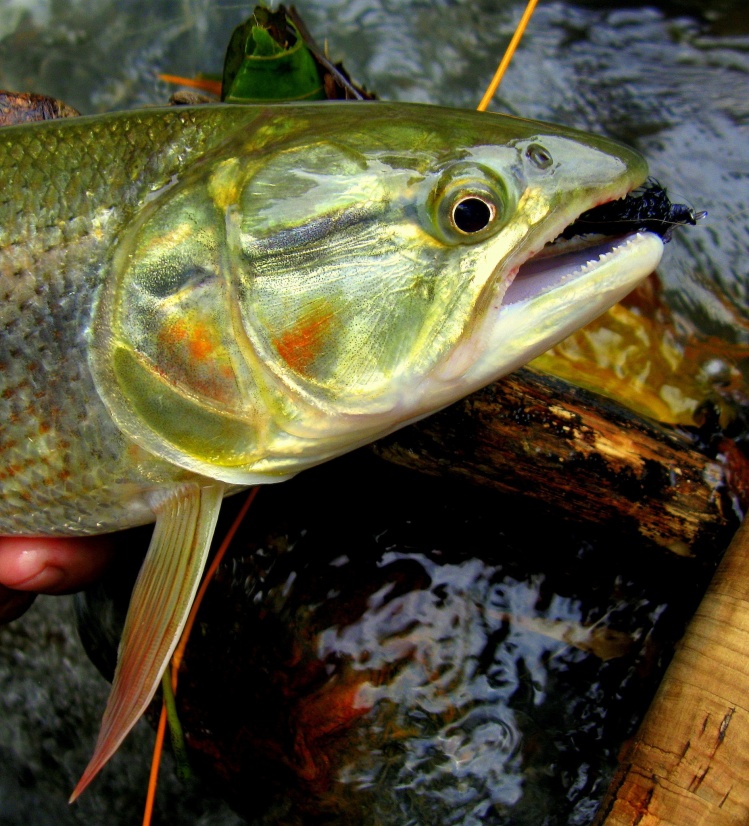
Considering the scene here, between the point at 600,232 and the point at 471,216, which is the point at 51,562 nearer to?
the point at 471,216

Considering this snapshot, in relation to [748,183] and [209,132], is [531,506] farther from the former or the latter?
[748,183]

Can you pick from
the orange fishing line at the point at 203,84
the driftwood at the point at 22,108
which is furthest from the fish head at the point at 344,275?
the orange fishing line at the point at 203,84

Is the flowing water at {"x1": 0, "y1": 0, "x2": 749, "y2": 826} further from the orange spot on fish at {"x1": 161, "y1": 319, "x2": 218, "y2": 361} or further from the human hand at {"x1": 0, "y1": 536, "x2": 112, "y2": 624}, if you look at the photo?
the orange spot on fish at {"x1": 161, "y1": 319, "x2": 218, "y2": 361}

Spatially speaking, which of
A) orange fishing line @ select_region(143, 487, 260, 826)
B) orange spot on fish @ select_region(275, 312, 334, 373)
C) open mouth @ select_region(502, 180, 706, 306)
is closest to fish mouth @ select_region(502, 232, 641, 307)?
open mouth @ select_region(502, 180, 706, 306)

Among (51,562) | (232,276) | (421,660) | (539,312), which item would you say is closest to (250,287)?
(232,276)

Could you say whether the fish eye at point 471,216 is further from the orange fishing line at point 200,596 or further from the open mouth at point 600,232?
the orange fishing line at point 200,596

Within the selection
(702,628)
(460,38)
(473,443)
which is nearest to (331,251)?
(473,443)

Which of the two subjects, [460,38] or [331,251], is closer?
[331,251]
